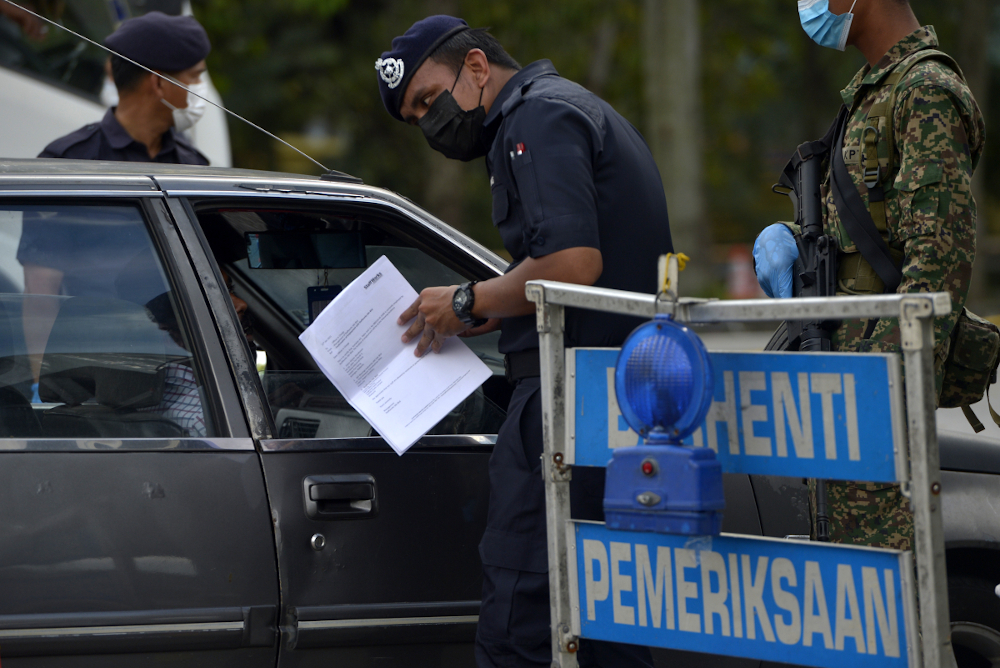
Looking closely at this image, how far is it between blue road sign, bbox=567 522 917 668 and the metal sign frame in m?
0.03

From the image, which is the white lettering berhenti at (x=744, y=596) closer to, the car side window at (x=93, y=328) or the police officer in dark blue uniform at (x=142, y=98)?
the car side window at (x=93, y=328)

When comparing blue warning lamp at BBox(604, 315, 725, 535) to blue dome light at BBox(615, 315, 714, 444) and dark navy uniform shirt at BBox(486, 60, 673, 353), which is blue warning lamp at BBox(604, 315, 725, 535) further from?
dark navy uniform shirt at BBox(486, 60, 673, 353)

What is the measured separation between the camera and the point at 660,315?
5.42 feet

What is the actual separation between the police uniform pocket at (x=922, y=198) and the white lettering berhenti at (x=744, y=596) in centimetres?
84

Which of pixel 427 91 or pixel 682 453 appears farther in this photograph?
pixel 427 91

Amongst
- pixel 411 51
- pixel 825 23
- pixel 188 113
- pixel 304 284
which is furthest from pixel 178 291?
pixel 188 113

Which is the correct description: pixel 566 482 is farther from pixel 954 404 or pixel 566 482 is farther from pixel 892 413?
pixel 954 404

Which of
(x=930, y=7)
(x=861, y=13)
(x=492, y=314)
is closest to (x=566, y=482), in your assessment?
(x=492, y=314)

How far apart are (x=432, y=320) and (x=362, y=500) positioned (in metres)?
0.44

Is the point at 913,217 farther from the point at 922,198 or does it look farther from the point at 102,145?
the point at 102,145

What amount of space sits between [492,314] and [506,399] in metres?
0.50

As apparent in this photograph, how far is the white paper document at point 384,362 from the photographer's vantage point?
87.0 inches

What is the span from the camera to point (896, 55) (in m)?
2.33

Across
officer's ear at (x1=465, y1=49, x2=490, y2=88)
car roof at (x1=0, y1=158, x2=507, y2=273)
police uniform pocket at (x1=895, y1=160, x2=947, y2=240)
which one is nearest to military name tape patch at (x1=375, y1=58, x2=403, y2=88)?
officer's ear at (x1=465, y1=49, x2=490, y2=88)
